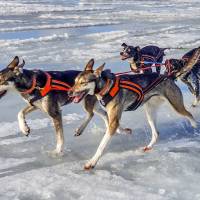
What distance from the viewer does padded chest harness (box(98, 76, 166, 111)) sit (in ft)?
19.5

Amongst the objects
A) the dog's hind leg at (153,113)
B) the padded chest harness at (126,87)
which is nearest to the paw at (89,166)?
the padded chest harness at (126,87)

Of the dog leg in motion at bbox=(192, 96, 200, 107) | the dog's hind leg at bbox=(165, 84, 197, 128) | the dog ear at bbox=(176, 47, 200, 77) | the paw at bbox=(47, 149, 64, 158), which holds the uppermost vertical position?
the dog ear at bbox=(176, 47, 200, 77)

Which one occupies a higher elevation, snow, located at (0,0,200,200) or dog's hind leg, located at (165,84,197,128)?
dog's hind leg, located at (165,84,197,128)

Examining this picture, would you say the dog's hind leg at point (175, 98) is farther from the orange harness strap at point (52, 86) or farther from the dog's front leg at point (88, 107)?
the orange harness strap at point (52, 86)

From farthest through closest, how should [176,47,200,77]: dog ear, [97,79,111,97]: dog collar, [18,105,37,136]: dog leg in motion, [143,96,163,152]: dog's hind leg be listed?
[176,47,200,77]: dog ear < [143,96,163,152]: dog's hind leg < [18,105,37,136]: dog leg in motion < [97,79,111,97]: dog collar

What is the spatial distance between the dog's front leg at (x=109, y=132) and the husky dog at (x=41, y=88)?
53cm

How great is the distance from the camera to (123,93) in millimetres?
6211

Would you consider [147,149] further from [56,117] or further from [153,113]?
[56,117]

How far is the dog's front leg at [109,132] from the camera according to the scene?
5871 millimetres

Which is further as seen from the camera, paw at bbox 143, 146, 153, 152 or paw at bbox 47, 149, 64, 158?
paw at bbox 143, 146, 153, 152

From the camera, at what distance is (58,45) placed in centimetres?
1438

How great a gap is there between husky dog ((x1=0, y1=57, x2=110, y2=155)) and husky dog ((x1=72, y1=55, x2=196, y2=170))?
268 millimetres

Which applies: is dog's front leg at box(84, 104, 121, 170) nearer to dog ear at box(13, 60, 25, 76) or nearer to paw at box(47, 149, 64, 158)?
paw at box(47, 149, 64, 158)

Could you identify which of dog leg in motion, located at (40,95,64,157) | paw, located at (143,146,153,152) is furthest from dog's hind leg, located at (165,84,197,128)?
dog leg in motion, located at (40,95,64,157)
